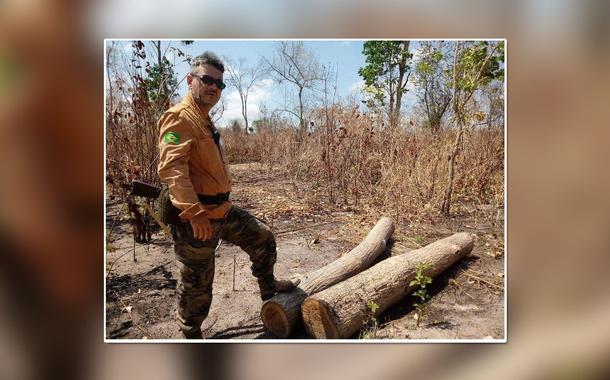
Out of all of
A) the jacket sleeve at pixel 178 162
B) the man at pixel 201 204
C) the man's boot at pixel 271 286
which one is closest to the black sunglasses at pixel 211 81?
the man at pixel 201 204

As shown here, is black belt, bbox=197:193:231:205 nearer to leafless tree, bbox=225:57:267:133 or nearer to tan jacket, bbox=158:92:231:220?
tan jacket, bbox=158:92:231:220

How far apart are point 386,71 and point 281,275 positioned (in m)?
1.60

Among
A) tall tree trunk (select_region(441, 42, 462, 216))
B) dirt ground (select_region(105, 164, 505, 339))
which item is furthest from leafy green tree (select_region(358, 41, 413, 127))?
dirt ground (select_region(105, 164, 505, 339))

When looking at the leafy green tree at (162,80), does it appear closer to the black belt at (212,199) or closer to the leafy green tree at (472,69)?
the black belt at (212,199)

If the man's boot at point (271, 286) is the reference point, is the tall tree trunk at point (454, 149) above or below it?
above

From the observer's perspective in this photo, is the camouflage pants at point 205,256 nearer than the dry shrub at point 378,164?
Yes

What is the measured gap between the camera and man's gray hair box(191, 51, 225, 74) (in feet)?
8.44

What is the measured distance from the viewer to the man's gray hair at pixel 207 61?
257 cm

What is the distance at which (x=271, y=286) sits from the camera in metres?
2.67

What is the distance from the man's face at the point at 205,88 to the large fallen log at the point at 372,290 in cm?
148

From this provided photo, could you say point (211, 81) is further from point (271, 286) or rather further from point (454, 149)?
point (454, 149)
